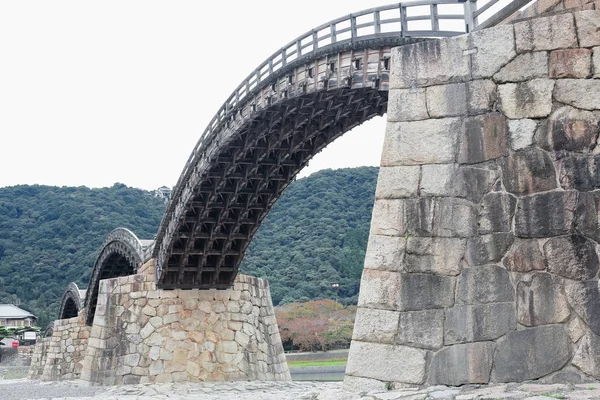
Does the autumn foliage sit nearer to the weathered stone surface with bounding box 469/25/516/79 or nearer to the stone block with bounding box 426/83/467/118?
the stone block with bounding box 426/83/467/118

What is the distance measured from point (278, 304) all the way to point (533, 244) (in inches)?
1692

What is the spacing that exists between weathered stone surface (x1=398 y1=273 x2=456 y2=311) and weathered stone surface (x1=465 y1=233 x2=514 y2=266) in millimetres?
266

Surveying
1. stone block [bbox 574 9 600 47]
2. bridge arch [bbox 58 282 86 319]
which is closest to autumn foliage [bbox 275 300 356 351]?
bridge arch [bbox 58 282 86 319]

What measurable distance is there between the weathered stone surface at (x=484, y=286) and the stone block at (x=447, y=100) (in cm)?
150

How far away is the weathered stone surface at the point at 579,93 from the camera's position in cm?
669


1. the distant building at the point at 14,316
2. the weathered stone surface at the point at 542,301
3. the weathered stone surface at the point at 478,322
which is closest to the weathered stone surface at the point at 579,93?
the weathered stone surface at the point at 542,301

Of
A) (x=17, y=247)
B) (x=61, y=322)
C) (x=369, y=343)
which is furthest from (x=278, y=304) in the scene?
(x=369, y=343)

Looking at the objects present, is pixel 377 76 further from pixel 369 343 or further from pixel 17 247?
pixel 17 247

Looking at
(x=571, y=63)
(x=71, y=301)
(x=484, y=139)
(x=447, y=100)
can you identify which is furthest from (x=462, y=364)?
(x=71, y=301)

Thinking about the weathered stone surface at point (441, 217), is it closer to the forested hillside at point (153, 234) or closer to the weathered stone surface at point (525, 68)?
the weathered stone surface at point (525, 68)

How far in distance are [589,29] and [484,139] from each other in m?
1.38

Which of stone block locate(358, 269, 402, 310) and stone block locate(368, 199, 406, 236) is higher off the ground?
stone block locate(368, 199, 406, 236)

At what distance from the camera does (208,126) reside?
20.2 m

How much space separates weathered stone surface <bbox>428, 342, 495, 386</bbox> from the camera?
6367 mm
